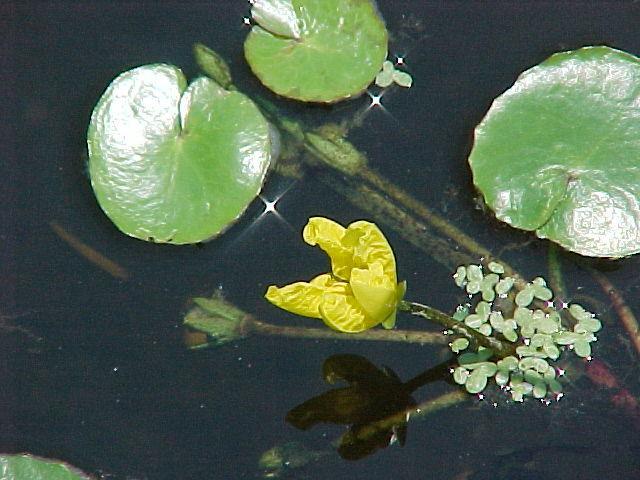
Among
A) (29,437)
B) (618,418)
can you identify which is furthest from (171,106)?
(618,418)

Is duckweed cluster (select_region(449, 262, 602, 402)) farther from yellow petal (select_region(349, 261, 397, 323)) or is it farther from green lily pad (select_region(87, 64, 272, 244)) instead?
green lily pad (select_region(87, 64, 272, 244))

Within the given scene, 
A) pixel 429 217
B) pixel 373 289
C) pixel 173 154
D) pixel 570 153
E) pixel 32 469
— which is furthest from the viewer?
pixel 429 217

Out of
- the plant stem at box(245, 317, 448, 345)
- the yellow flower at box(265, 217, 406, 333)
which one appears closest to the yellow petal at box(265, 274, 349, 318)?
the yellow flower at box(265, 217, 406, 333)

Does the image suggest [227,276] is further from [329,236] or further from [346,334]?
[329,236]

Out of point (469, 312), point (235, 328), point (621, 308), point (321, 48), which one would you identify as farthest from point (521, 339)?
point (321, 48)

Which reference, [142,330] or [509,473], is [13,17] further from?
[509,473]

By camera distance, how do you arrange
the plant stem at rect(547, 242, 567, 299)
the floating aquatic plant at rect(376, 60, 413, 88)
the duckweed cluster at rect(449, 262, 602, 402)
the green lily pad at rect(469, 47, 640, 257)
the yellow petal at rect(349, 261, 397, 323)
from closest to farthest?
the yellow petal at rect(349, 261, 397, 323), the duckweed cluster at rect(449, 262, 602, 402), the green lily pad at rect(469, 47, 640, 257), the plant stem at rect(547, 242, 567, 299), the floating aquatic plant at rect(376, 60, 413, 88)
